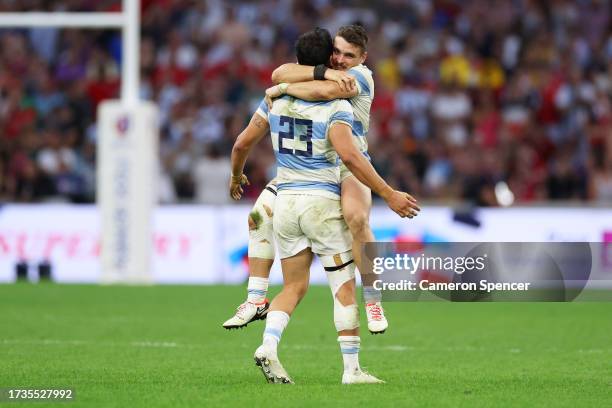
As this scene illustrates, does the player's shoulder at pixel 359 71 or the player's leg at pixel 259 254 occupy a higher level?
the player's shoulder at pixel 359 71

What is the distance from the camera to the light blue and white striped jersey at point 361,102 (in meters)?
9.04

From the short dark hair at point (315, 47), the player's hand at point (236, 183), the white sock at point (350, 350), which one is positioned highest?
the short dark hair at point (315, 47)

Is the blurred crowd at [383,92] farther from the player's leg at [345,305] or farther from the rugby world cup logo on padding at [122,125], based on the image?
the player's leg at [345,305]

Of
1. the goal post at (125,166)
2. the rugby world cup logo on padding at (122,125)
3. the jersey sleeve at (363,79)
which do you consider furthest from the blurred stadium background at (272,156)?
the jersey sleeve at (363,79)

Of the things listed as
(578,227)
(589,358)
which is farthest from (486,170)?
(589,358)

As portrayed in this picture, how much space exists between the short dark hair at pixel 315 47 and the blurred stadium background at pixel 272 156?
3.29 meters

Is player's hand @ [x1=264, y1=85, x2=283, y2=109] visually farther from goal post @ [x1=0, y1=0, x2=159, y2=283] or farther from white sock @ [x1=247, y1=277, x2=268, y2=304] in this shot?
goal post @ [x1=0, y1=0, x2=159, y2=283]

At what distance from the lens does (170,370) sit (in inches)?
369

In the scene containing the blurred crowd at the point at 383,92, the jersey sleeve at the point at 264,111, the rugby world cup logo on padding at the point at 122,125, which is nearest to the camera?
the jersey sleeve at the point at 264,111

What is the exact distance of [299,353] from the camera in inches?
431

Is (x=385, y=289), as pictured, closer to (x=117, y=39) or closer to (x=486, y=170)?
(x=486, y=170)

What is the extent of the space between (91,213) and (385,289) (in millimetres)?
11651

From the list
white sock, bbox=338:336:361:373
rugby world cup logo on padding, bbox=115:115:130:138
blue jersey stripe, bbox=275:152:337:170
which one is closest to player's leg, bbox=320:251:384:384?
white sock, bbox=338:336:361:373

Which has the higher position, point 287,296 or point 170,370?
point 287,296
